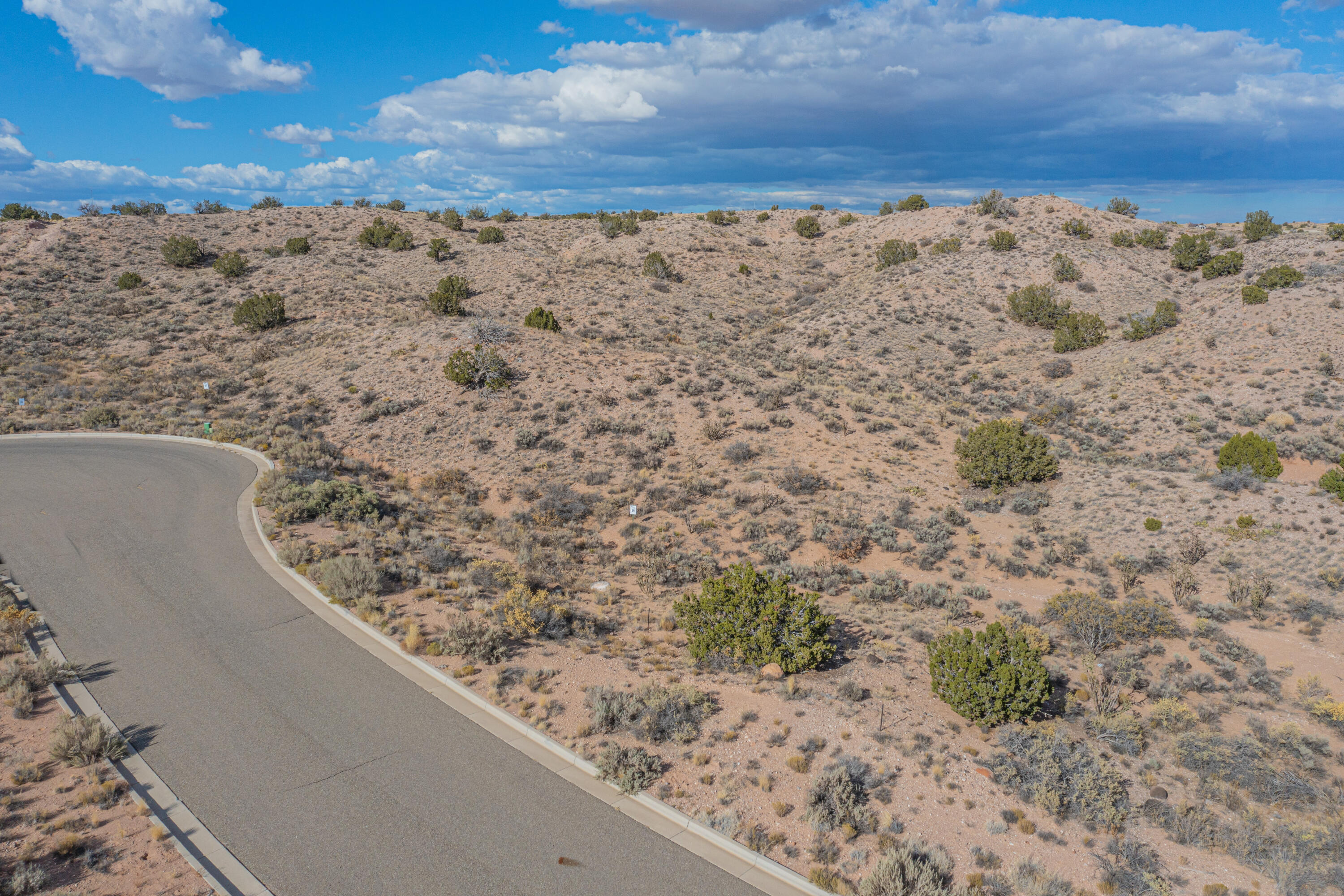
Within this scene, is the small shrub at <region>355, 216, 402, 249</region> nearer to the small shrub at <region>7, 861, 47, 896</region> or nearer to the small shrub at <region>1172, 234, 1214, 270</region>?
the small shrub at <region>7, 861, 47, 896</region>

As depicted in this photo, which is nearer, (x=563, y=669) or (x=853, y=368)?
(x=563, y=669)

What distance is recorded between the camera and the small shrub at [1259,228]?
4853 cm

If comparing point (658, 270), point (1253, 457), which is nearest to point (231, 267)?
point (658, 270)

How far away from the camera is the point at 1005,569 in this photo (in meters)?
19.0

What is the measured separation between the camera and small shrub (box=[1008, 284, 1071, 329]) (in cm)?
4175

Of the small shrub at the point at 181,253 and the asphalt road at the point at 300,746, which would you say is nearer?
the asphalt road at the point at 300,746

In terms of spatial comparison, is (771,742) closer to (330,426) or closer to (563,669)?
(563,669)

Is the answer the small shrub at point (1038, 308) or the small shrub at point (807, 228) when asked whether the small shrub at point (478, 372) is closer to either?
the small shrub at point (1038, 308)

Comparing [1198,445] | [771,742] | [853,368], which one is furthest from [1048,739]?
[853,368]

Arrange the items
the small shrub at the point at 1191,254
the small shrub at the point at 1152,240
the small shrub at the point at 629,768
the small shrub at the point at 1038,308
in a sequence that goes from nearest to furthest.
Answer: the small shrub at the point at 629,768 → the small shrub at the point at 1038,308 → the small shrub at the point at 1191,254 → the small shrub at the point at 1152,240

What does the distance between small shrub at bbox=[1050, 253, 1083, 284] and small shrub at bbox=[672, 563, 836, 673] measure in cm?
4588

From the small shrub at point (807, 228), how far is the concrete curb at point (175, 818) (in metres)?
68.2

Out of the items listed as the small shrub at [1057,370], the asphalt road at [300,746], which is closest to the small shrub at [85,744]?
the asphalt road at [300,746]

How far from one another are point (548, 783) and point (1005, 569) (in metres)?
15.8
